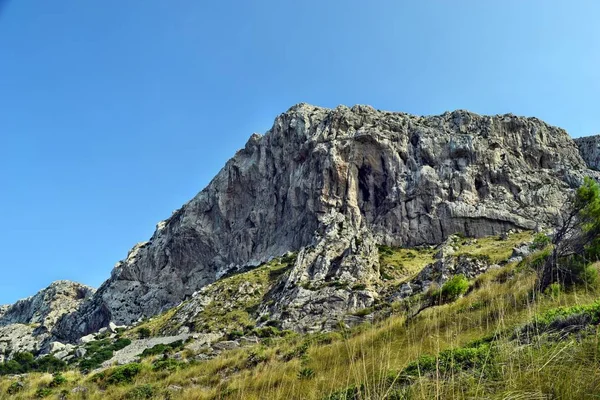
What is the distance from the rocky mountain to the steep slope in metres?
5.64

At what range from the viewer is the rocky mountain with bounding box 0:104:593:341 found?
235ft

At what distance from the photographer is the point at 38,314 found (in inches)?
4909

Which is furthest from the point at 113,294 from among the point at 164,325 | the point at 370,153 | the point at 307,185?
the point at 370,153

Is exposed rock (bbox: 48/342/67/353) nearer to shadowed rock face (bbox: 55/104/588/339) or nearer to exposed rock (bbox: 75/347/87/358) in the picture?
exposed rock (bbox: 75/347/87/358)

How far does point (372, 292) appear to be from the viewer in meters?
49.3

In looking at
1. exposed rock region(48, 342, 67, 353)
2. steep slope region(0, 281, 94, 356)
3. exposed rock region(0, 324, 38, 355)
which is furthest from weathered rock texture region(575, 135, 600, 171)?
steep slope region(0, 281, 94, 356)

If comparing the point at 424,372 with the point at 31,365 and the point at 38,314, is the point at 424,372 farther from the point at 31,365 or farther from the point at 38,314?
the point at 38,314

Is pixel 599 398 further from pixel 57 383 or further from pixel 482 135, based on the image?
pixel 482 135

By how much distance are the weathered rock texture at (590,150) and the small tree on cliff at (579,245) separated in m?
90.7

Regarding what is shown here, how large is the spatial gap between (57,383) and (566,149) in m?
104

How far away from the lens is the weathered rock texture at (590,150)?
93250 mm

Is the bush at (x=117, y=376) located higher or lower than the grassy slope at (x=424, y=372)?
lower

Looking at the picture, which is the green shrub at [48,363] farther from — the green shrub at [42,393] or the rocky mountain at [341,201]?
the green shrub at [42,393]

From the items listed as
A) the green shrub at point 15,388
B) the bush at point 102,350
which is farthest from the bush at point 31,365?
the green shrub at point 15,388
